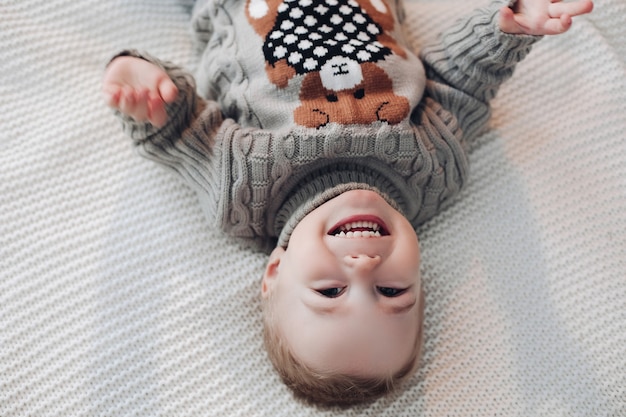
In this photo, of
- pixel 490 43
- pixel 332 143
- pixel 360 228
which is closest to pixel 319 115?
pixel 332 143

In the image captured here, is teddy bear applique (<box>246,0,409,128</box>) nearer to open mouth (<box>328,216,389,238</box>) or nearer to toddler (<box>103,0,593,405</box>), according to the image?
toddler (<box>103,0,593,405</box>)

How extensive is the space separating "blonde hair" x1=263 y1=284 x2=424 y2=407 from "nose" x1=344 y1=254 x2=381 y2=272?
0.15 m

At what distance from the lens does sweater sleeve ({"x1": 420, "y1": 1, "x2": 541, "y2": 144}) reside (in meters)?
0.92

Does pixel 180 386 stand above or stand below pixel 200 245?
below

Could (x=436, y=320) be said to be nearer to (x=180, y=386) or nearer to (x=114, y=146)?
(x=180, y=386)

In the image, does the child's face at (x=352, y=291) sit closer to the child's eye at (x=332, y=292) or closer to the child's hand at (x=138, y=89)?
the child's eye at (x=332, y=292)

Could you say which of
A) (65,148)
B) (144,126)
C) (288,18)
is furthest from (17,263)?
(288,18)

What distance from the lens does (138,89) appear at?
860mm

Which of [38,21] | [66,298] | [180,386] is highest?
[38,21]

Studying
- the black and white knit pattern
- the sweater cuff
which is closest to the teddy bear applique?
the black and white knit pattern

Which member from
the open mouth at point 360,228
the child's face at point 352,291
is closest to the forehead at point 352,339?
the child's face at point 352,291

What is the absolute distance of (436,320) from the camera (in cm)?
102

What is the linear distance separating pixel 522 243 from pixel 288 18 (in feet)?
1.71

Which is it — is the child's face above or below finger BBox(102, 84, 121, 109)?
below
